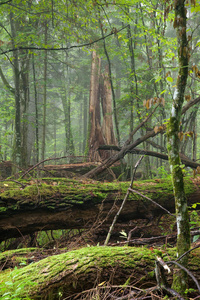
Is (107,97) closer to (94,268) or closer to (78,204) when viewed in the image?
(78,204)

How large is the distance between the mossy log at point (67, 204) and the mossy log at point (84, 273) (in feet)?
4.13

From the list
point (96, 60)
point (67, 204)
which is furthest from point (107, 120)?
point (67, 204)

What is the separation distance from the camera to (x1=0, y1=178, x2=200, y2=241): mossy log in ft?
11.8

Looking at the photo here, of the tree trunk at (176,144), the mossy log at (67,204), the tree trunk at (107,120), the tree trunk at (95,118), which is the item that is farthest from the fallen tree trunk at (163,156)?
the tree trunk at (107,120)

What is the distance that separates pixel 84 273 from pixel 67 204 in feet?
5.66

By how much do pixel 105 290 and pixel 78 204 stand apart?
1.96m

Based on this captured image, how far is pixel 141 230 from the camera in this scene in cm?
450

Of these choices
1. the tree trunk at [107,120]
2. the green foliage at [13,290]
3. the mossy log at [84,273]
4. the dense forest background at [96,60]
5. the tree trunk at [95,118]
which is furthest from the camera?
the tree trunk at [107,120]

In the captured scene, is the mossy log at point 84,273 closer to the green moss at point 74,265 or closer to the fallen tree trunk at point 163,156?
the green moss at point 74,265

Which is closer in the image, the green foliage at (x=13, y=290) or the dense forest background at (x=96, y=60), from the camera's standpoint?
the green foliage at (x=13, y=290)

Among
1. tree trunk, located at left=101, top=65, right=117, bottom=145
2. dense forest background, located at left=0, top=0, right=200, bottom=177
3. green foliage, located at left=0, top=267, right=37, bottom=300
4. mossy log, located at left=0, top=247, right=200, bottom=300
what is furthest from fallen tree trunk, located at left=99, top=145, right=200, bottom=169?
green foliage, located at left=0, top=267, right=37, bottom=300

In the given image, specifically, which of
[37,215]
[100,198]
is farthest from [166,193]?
[37,215]

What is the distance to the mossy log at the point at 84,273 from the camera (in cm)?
214

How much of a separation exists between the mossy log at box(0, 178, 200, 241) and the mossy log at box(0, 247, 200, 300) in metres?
1.26
